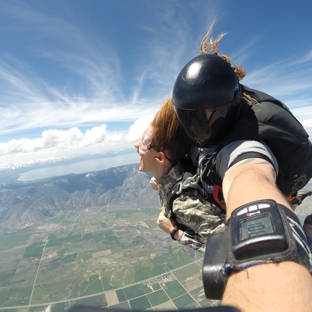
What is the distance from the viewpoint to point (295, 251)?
0.66m

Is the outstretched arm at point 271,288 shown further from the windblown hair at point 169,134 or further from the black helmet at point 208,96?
the windblown hair at point 169,134

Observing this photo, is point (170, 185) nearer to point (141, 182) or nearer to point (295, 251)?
point (295, 251)

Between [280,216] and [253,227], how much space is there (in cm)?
10

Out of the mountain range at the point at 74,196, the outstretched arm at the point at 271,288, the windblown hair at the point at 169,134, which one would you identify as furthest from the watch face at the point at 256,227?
the mountain range at the point at 74,196

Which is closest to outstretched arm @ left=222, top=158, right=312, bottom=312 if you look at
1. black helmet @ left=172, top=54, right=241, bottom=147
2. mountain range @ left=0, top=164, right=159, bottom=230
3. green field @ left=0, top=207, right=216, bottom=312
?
black helmet @ left=172, top=54, right=241, bottom=147

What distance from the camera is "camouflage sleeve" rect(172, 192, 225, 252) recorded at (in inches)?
80.4

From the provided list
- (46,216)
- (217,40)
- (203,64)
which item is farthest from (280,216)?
(46,216)

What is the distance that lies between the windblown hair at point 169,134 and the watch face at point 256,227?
4.91 ft

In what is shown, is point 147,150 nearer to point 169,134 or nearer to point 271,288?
point 169,134

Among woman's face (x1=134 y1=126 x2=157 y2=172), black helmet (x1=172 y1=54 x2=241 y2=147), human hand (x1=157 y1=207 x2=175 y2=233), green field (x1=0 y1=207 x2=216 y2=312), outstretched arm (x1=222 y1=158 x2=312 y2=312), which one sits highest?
black helmet (x1=172 y1=54 x2=241 y2=147)

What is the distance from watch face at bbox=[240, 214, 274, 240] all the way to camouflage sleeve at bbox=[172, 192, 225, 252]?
4.12 ft

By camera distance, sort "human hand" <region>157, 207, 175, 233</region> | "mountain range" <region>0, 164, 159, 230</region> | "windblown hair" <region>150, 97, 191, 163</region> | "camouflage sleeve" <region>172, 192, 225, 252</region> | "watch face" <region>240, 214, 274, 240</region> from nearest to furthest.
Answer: "watch face" <region>240, 214, 274, 240</region>
"camouflage sleeve" <region>172, 192, 225, 252</region>
"windblown hair" <region>150, 97, 191, 163</region>
"human hand" <region>157, 207, 175, 233</region>
"mountain range" <region>0, 164, 159, 230</region>

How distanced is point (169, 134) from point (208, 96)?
0.72 metres

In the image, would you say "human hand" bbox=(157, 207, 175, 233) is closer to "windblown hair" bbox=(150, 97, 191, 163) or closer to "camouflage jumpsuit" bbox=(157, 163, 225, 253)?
"camouflage jumpsuit" bbox=(157, 163, 225, 253)
